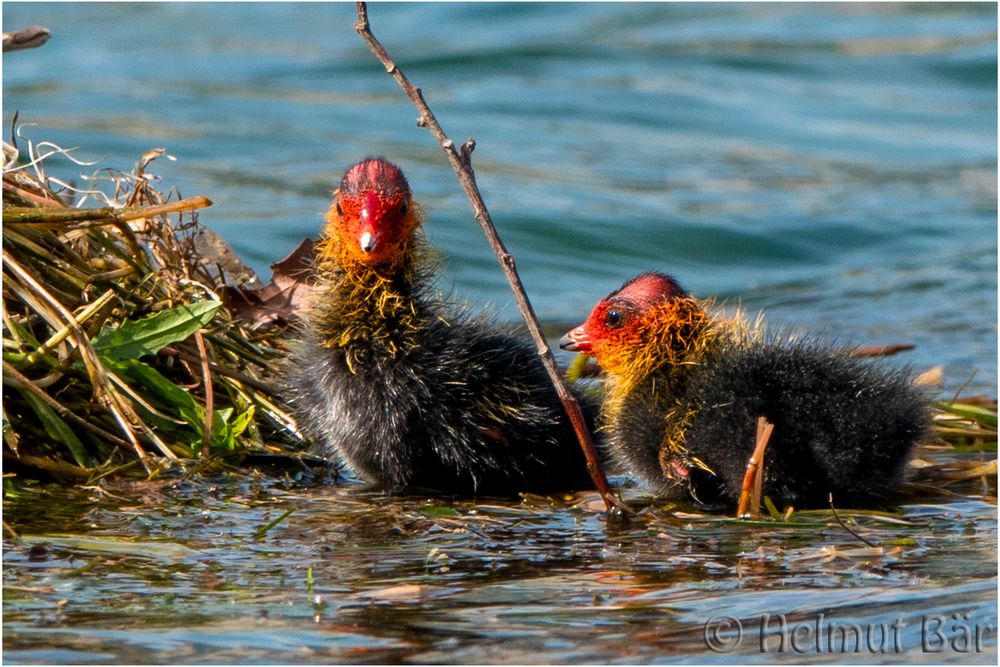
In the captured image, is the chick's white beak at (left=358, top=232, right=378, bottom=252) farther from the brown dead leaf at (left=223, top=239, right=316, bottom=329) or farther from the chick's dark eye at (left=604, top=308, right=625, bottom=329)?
the brown dead leaf at (left=223, top=239, right=316, bottom=329)

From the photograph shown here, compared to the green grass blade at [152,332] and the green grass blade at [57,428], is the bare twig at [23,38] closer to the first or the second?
the green grass blade at [152,332]

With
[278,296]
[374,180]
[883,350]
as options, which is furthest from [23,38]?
[883,350]

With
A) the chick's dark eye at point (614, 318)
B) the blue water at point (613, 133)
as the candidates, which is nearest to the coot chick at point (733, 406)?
the chick's dark eye at point (614, 318)

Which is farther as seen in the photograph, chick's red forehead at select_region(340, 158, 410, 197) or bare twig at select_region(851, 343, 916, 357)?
bare twig at select_region(851, 343, 916, 357)

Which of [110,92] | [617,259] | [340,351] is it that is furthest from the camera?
[110,92]

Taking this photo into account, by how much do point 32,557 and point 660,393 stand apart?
1943 millimetres

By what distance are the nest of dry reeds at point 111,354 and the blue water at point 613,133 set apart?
6.09 feet

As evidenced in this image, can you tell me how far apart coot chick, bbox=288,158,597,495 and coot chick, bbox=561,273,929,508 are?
26cm

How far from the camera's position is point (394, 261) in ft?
16.0

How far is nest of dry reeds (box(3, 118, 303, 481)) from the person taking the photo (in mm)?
4727

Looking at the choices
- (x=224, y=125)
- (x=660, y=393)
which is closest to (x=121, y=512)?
(x=660, y=393)

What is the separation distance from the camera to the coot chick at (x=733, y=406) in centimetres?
458

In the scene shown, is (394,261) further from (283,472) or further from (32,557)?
(32,557)

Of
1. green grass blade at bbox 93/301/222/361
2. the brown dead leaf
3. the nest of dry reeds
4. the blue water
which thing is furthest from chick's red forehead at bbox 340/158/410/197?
the blue water
